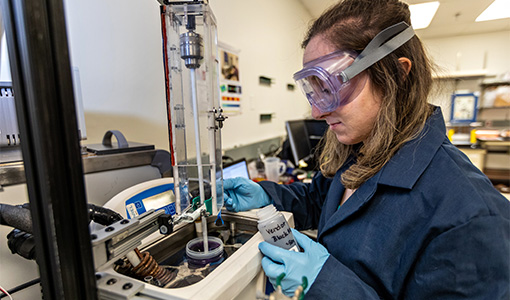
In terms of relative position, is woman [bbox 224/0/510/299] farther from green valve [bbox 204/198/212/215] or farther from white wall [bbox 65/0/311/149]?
white wall [bbox 65/0/311/149]

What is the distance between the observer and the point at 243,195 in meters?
1.13

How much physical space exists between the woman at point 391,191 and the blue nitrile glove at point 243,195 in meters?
0.32

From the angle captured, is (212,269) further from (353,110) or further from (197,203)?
(353,110)

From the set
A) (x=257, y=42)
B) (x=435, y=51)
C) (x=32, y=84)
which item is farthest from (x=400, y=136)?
(x=257, y=42)

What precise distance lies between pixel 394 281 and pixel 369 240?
12 cm

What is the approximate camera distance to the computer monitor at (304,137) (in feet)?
7.77

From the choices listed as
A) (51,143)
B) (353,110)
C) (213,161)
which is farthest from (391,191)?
(51,143)

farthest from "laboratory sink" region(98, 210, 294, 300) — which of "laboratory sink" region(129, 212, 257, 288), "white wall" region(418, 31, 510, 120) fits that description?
"white wall" region(418, 31, 510, 120)

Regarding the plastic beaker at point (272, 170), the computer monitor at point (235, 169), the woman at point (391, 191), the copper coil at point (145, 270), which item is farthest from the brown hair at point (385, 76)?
the plastic beaker at point (272, 170)

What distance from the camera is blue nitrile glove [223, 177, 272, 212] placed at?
1.08 meters

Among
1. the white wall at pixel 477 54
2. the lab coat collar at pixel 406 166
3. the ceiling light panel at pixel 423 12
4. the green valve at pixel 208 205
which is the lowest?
the green valve at pixel 208 205

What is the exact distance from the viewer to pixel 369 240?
2.48 ft

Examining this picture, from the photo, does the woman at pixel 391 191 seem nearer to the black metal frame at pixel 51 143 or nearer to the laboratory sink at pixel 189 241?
the laboratory sink at pixel 189 241

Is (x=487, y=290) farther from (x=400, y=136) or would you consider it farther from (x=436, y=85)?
(x=436, y=85)
